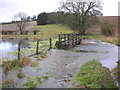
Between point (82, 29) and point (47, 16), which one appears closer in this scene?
point (82, 29)

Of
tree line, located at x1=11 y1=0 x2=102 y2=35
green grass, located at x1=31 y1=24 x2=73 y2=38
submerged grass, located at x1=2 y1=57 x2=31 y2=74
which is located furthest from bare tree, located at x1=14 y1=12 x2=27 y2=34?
submerged grass, located at x1=2 y1=57 x2=31 y2=74

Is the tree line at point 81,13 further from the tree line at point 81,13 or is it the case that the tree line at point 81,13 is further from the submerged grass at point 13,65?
the submerged grass at point 13,65

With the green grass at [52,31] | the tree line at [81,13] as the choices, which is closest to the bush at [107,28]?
the tree line at [81,13]

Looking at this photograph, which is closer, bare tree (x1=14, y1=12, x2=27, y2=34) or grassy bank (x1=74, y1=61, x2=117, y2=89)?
grassy bank (x1=74, y1=61, x2=117, y2=89)

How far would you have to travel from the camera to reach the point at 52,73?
7.71m

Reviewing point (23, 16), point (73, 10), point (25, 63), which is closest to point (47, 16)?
point (23, 16)

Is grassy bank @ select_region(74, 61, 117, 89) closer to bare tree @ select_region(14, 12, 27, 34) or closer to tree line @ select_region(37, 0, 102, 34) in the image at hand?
tree line @ select_region(37, 0, 102, 34)

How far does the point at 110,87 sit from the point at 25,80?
3.31 m

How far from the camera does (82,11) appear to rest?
38531 millimetres

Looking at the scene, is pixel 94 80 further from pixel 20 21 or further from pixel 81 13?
pixel 20 21

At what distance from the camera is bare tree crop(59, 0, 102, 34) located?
125 ft

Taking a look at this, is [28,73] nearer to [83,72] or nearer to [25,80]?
[25,80]

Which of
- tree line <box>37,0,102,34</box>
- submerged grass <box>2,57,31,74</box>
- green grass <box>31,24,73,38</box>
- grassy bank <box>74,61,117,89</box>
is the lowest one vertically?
grassy bank <box>74,61,117,89</box>

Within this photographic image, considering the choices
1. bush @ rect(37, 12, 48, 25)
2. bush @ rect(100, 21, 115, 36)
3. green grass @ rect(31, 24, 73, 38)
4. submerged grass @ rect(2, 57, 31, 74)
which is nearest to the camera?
submerged grass @ rect(2, 57, 31, 74)
